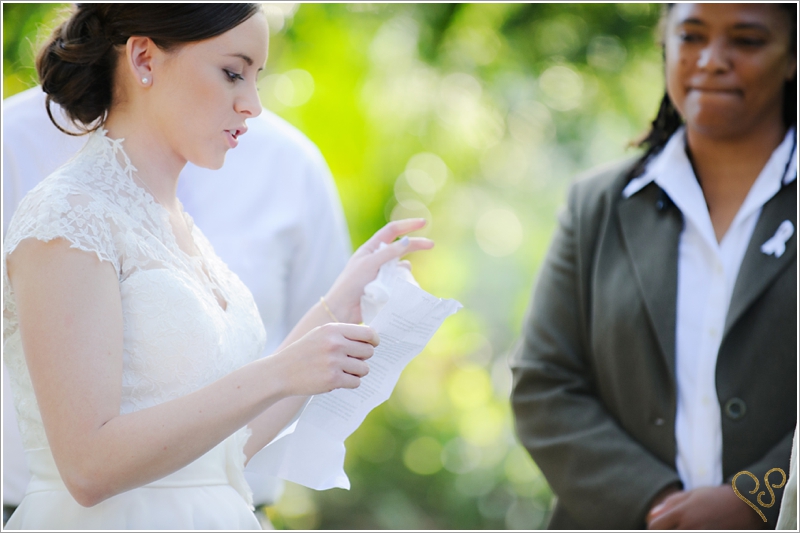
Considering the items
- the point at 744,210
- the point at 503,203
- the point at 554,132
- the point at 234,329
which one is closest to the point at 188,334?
the point at 234,329

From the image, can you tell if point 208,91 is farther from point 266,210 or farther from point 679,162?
point 679,162

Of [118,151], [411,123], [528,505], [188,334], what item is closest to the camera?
[188,334]

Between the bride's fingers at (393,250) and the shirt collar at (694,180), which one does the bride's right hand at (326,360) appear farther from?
the shirt collar at (694,180)

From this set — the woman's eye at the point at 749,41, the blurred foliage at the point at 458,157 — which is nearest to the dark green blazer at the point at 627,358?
the woman's eye at the point at 749,41

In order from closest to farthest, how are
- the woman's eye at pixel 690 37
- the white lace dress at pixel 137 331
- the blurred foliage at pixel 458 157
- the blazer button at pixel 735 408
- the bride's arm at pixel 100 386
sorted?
the bride's arm at pixel 100 386 < the white lace dress at pixel 137 331 < the blazer button at pixel 735 408 < the woman's eye at pixel 690 37 < the blurred foliage at pixel 458 157

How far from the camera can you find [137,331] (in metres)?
1.54

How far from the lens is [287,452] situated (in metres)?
1.69

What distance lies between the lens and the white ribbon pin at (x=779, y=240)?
2.19 metres

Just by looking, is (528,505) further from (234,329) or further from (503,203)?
(234,329)

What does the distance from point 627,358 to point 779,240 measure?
54 cm

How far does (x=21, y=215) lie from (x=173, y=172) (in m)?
0.35

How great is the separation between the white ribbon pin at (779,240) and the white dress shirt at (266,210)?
1.33 meters

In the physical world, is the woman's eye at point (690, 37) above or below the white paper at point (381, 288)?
above

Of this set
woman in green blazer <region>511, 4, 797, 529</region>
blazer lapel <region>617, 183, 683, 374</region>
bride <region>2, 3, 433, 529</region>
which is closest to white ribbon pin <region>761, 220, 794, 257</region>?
woman in green blazer <region>511, 4, 797, 529</region>
